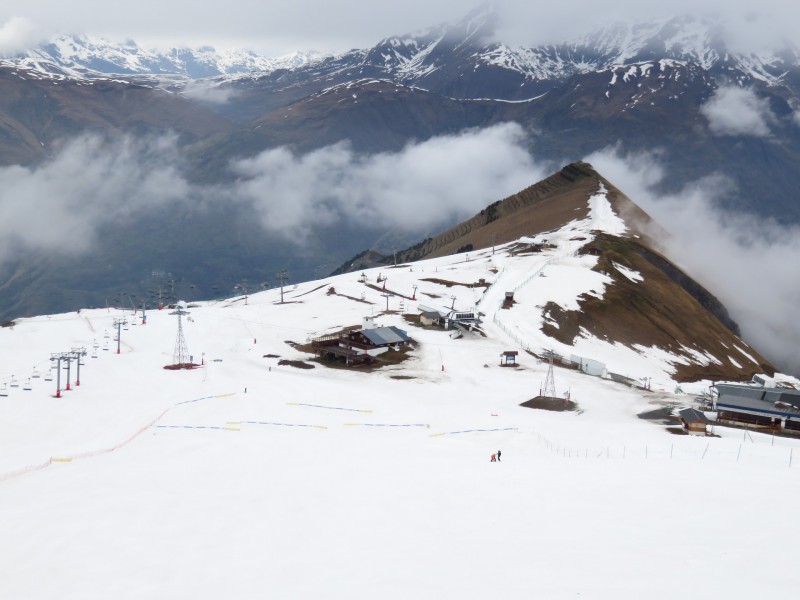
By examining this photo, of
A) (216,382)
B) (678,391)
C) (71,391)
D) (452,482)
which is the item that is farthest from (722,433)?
(71,391)

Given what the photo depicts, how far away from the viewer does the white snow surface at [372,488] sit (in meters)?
28.6

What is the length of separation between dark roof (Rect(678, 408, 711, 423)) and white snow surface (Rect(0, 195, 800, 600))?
8.03 feet

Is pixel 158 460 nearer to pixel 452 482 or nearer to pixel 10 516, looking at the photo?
pixel 10 516

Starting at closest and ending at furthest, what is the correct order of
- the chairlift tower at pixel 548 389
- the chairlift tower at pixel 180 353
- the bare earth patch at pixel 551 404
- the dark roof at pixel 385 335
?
the bare earth patch at pixel 551 404 < the chairlift tower at pixel 548 389 < the chairlift tower at pixel 180 353 < the dark roof at pixel 385 335

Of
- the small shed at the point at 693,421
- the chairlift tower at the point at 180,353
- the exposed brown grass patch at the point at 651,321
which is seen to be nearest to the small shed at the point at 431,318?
the exposed brown grass patch at the point at 651,321

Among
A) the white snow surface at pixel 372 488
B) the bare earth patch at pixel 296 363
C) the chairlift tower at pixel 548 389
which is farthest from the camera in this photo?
the bare earth patch at pixel 296 363

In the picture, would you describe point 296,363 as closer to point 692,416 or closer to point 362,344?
point 362,344

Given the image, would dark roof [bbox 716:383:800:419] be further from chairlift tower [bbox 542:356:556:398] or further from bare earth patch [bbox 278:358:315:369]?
bare earth patch [bbox 278:358:315:369]

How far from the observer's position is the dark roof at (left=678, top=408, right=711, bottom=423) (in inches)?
2522

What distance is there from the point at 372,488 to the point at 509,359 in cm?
5397

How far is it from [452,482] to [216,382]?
46.5 meters

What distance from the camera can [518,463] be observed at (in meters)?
50.0

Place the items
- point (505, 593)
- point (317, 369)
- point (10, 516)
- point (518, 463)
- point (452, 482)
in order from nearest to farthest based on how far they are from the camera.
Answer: point (505, 593), point (10, 516), point (452, 482), point (518, 463), point (317, 369)

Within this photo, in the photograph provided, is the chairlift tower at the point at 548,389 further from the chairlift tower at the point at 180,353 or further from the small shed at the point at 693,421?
the chairlift tower at the point at 180,353
